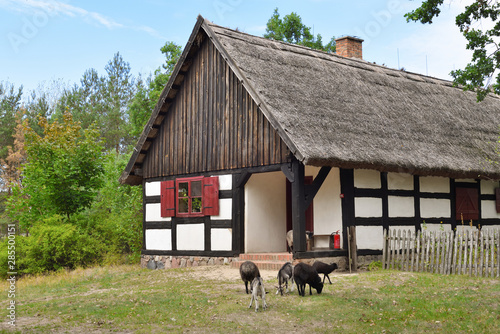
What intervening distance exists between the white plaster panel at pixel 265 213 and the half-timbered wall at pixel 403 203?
2472mm

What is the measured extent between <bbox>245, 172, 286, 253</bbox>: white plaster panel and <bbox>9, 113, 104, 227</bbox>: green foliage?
254 inches

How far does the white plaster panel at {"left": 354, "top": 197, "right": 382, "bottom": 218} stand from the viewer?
46.0 feet

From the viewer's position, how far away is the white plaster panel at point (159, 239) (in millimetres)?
16703

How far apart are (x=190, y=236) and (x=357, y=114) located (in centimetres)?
557

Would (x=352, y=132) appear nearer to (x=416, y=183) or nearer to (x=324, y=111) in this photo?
(x=324, y=111)

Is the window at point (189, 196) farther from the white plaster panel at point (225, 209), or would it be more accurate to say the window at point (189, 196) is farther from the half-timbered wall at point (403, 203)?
the half-timbered wall at point (403, 203)

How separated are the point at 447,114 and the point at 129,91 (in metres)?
27.4

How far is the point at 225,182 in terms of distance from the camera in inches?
598

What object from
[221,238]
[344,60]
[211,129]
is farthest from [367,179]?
[344,60]

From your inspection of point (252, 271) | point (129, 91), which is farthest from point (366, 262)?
point (129, 91)

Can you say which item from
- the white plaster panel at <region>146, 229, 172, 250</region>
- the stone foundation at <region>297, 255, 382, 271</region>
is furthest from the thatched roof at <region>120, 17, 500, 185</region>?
the white plaster panel at <region>146, 229, 172, 250</region>

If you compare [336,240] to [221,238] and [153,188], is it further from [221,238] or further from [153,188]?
[153,188]

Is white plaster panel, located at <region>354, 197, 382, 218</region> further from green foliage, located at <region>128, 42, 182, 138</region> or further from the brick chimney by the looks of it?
green foliage, located at <region>128, 42, 182, 138</region>

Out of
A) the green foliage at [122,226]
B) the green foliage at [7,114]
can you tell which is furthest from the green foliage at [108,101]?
the green foliage at [122,226]
